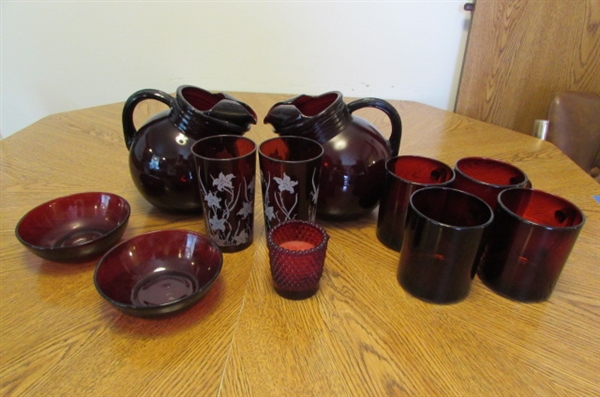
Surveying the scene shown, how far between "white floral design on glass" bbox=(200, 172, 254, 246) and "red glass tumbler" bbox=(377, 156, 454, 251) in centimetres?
21

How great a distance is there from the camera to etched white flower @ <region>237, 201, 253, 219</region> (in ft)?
1.89

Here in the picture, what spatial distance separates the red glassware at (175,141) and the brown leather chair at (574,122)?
3.45ft

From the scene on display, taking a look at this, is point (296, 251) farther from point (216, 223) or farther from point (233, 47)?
point (233, 47)

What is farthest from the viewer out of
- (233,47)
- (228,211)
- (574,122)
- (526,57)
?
(233,47)

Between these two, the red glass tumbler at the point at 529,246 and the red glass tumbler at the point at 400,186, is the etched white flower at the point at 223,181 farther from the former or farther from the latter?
the red glass tumbler at the point at 529,246

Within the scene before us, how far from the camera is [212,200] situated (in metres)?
0.56

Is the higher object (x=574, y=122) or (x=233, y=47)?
(x=233, y=47)

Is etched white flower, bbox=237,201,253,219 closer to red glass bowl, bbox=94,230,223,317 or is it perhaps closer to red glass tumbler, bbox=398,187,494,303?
red glass bowl, bbox=94,230,223,317

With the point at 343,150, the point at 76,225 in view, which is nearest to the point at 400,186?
the point at 343,150

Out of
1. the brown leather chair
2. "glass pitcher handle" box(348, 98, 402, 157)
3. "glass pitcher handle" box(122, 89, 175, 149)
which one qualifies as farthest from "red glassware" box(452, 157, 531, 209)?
the brown leather chair

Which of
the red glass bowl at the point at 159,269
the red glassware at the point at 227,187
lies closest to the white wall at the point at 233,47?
the red glassware at the point at 227,187

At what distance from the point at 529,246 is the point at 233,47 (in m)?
1.40

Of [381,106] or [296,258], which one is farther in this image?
[381,106]

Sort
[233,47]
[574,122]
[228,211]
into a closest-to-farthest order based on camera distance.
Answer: [228,211] → [574,122] → [233,47]
